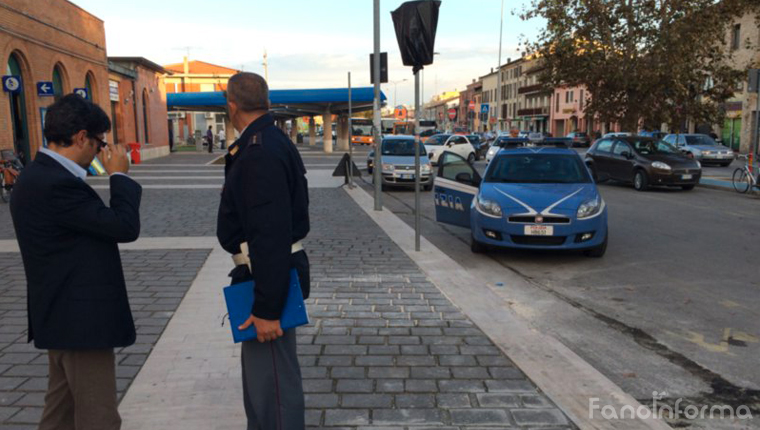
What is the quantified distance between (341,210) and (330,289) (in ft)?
20.9

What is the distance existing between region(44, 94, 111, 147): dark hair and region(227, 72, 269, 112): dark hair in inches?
23.4

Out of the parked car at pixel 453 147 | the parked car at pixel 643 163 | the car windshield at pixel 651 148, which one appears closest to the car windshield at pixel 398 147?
the parked car at pixel 643 163

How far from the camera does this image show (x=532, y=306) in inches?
229

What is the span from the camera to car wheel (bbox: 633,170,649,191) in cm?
1678

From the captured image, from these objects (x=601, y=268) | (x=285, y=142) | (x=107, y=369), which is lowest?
(x=601, y=268)

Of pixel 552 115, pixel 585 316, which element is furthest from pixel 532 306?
pixel 552 115

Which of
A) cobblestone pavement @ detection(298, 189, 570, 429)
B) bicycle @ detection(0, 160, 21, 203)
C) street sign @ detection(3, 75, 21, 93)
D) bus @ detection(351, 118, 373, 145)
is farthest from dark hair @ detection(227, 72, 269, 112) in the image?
bus @ detection(351, 118, 373, 145)

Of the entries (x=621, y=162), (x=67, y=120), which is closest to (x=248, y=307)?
(x=67, y=120)

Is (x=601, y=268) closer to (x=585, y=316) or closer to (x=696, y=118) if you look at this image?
(x=585, y=316)

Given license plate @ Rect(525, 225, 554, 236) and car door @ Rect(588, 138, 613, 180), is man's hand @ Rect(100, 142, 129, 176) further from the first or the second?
car door @ Rect(588, 138, 613, 180)

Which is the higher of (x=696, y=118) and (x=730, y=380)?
(x=696, y=118)

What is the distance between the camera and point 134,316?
17.1ft

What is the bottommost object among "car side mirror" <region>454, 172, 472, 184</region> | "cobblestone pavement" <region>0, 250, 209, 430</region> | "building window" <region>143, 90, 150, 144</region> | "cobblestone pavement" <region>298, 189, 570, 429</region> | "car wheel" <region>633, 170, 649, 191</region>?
"cobblestone pavement" <region>298, 189, 570, 429</region>

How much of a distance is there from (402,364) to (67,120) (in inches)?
105
